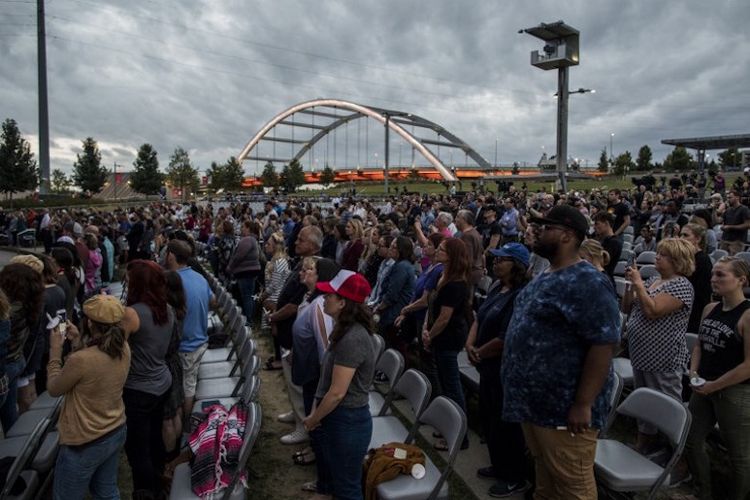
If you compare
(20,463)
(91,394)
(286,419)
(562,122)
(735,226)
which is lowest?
(286,419)

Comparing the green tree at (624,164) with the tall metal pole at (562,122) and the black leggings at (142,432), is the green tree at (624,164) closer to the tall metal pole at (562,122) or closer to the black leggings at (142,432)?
the tall metal pole at (562,122)

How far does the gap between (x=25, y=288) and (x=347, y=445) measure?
8.54ft

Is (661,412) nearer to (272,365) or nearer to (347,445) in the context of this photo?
(347,445)

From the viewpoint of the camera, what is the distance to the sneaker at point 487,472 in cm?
373

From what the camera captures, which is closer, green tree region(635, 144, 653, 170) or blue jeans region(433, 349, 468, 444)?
blue jeans region(433, 349, 468, 444)

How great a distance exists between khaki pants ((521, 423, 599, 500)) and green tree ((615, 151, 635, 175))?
204 feet

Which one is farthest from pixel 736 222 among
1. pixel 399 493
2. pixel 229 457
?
pixel 229 457

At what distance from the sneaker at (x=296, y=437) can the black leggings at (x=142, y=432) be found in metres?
1.14

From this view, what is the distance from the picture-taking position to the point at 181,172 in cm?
5959

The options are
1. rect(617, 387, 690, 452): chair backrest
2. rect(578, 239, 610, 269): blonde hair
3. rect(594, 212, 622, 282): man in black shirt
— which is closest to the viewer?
rect(617, 387, 690, 452): chair backrest

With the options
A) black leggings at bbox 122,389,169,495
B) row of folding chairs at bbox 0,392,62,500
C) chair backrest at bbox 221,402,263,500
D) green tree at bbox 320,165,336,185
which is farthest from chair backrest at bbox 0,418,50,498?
green tree at bbox 320,165,336,185

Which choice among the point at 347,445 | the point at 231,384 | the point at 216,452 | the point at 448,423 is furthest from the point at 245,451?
the point at 231,384

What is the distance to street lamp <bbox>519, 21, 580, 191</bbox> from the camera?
98.3 feet

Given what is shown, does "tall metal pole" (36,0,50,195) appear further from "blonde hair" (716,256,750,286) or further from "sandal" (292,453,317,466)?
"blonde hair" (716,256,750,286)
